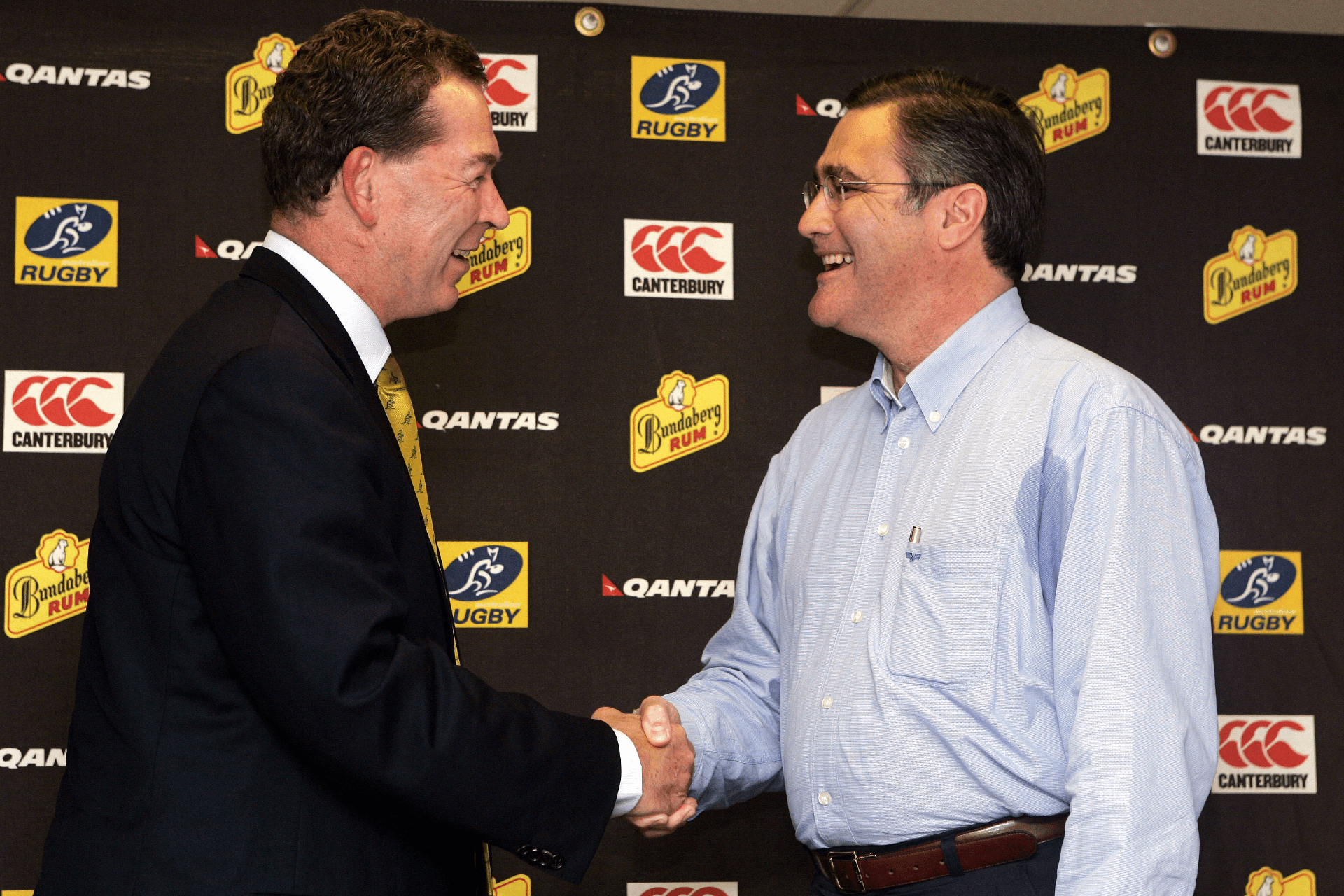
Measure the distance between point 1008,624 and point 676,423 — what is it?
1.22 meters

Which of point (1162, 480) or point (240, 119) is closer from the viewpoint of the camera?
point (1162, 480)

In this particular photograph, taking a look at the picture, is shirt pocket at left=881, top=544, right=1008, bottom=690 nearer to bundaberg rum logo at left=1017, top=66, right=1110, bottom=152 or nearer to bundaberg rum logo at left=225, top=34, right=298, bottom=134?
bundaberg rum logo at left=1017, top=66, right=1110, bottom=152

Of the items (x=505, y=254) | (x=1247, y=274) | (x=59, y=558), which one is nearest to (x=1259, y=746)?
(x=1247, y=274)

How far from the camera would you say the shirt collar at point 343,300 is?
1.79 meters

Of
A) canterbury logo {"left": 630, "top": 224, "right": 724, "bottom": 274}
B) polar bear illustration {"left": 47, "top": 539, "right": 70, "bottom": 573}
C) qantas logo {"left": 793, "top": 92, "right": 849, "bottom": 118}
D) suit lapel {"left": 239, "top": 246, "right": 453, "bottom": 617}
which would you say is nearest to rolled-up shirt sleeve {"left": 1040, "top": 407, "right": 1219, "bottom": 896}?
suit lapel {"left": 239, "top": 246, "right": 453, "bottom": 617}

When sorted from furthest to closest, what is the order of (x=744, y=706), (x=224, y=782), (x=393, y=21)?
(x=744, y=706) → (x=393, y=21) → (x=224, y=782)

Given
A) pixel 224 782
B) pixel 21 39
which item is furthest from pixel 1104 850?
pixel 21 39

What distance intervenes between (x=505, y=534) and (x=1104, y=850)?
159 centimetres

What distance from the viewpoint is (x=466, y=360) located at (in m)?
2.80

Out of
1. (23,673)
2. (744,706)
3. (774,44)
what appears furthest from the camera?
(774,44)

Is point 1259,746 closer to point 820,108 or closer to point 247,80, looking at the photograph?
point 820,108

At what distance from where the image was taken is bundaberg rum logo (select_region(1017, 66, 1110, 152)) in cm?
296

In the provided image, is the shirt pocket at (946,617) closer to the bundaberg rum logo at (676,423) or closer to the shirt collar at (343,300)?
the shirt collar at (343,300)

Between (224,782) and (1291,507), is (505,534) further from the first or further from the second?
(1291,507)
